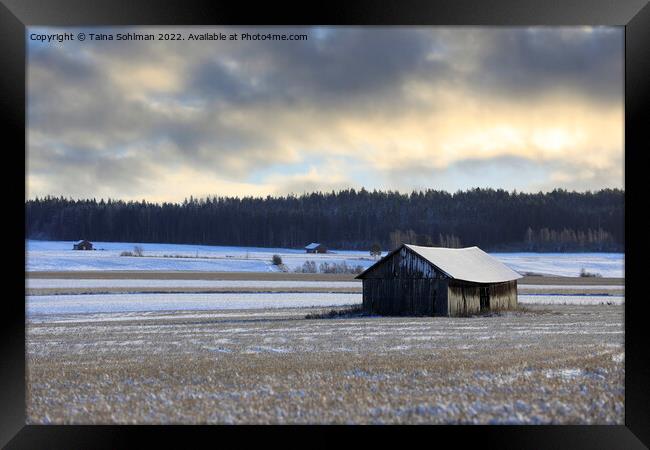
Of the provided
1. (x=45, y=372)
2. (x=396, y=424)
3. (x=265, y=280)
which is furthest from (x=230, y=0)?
(x=265, y=280)

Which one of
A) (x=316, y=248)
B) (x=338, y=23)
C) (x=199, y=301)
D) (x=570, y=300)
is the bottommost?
(x=570, y=300)

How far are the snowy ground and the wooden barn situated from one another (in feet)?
45.7

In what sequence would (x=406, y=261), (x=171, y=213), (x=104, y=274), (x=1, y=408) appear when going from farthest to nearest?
(x=171, y=213), (x=104, y=274), (x=406, y=261), (x=1, y=408)

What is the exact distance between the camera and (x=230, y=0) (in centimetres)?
927

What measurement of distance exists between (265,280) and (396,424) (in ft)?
227

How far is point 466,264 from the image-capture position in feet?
150

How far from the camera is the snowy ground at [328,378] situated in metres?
10.2

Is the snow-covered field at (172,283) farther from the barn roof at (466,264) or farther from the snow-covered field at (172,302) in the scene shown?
the barn roof at (466,264)

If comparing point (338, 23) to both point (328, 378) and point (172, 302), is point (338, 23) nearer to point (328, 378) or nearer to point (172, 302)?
point (328, 378)

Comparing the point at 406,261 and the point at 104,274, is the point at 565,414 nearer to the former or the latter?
the point at 406,261

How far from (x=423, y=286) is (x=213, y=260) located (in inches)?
2473

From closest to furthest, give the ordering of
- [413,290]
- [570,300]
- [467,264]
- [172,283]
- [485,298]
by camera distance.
→ [413,290], [485,298], [467,264], [570,300], [172,283]

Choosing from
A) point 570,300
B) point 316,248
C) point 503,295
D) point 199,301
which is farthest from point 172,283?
point 316,248

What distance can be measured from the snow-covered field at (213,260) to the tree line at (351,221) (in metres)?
4.00
